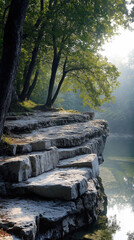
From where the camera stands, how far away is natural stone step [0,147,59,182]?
469 cm

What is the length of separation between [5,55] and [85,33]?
8.36 m

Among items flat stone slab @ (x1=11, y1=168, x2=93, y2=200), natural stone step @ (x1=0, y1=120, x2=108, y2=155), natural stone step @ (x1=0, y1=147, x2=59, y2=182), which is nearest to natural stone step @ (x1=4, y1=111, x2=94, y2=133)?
natural stone step @ (x1=0, y1=120, x2=108, y2=155)

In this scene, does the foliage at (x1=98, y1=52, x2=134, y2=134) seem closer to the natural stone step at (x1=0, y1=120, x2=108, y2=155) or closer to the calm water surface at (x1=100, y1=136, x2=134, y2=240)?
the calm water surface at (x1=100, y1=136, x2=134, y2=240)

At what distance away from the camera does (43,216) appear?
406 cm

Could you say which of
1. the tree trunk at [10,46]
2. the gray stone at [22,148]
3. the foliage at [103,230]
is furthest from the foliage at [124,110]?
the tree trunk at [10,46]

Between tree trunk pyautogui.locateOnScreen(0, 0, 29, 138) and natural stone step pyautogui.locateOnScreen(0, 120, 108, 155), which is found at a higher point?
tree trunk pyautogui.locateOnScreen(0, 0, 29, 138)

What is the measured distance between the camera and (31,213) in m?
3.96

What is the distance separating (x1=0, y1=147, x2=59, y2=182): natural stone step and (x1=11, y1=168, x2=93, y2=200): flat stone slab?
15 centimetres

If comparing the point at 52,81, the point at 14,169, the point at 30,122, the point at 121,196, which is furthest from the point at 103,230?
the point at 52,81

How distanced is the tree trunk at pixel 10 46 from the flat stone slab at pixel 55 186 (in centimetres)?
134

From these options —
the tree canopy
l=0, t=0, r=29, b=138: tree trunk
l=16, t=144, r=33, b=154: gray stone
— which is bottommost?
l=16, t=144, r=33, b=154: gray stone

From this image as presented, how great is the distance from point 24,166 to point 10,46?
237 cm

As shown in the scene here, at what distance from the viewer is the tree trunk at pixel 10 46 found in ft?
14.4

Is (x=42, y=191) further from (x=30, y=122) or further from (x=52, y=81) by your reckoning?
(x=52, y=81)
